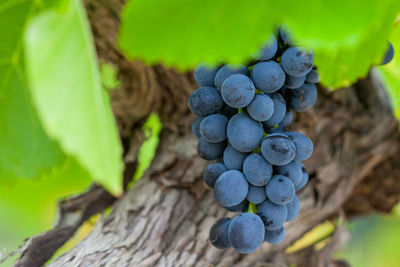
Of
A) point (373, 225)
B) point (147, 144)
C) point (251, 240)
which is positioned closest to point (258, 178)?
point (251, 240)

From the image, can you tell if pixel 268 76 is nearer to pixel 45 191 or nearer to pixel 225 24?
pixel 225 24

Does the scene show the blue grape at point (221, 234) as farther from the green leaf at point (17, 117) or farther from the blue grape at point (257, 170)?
the green leaf at point (17, 117)

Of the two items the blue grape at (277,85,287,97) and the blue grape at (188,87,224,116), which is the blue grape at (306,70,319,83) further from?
the blue grape at (188,87,224,116)

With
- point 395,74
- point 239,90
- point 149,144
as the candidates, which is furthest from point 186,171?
point 395,74

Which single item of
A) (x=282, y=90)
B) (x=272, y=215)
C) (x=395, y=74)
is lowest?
(x=395, y=74)

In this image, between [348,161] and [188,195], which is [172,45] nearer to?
[188,195]

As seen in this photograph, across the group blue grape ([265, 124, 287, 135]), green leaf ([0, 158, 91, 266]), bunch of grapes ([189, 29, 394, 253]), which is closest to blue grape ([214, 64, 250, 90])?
bunch of grapes ([189, 29, 394, 253])
